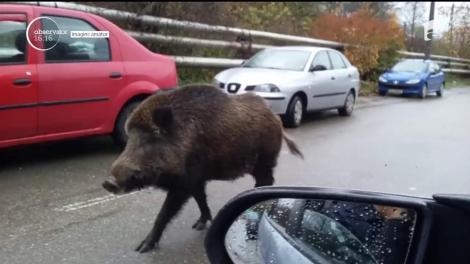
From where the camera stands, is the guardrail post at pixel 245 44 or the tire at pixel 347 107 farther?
the guardrail post at pixel 245 44

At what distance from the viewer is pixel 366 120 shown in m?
11.4

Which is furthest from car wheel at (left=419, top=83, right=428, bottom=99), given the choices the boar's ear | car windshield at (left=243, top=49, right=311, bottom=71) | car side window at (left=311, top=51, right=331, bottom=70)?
car side window at (left=311, top=51, right=331, bottom=70)

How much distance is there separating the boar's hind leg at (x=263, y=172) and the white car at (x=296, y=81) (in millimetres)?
5086

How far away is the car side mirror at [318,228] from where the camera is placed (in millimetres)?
1511

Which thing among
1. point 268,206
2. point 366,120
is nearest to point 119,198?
point 268,206

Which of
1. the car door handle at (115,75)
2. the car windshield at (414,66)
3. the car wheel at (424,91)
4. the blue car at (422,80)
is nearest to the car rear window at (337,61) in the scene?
the blue car at (422,80)

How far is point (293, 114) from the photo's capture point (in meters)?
10.5

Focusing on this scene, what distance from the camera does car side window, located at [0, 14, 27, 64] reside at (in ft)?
20.0

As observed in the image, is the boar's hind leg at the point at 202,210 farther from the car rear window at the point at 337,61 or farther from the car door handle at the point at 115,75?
the car rear window at the point at 337,61

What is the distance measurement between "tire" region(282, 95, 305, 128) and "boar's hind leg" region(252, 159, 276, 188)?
5558 millimetres

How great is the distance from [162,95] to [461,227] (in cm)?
320

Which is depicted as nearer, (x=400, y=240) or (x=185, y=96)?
(x=400, y=240)

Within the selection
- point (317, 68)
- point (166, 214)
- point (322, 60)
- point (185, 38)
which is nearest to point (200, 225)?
point (166, 214)

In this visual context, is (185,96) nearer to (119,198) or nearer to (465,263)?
(119,198)
